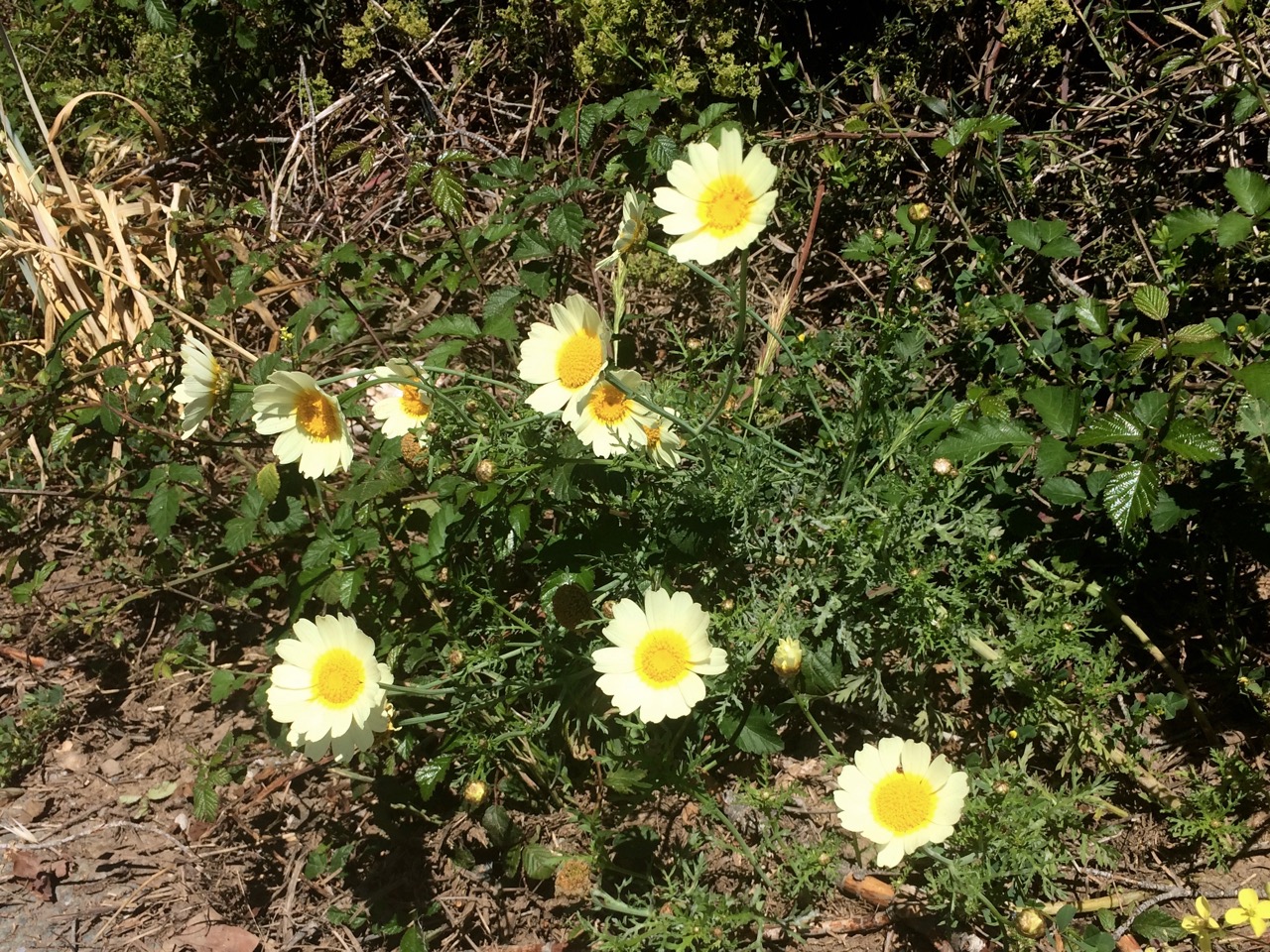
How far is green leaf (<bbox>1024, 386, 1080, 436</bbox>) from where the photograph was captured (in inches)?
70.6

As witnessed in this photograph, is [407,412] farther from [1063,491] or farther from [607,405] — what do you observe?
[1063,491]

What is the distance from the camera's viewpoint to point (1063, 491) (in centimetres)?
187

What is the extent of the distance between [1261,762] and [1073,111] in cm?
167

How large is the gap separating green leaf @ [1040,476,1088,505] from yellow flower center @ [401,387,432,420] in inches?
50.0

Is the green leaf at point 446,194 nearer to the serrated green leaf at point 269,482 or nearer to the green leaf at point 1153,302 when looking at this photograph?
the serrated green leaf at point 269,482

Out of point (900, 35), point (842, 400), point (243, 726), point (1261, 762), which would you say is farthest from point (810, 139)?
point (243, 726)

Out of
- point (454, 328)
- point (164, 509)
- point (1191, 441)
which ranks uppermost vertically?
point (454, 328)

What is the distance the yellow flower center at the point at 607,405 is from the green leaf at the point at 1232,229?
1.18 metres

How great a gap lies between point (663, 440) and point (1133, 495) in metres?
0.86

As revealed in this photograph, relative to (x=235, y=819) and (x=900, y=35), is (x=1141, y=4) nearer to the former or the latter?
(x=900, y=35)

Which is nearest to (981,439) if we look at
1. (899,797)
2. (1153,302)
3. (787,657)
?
(1153,302)

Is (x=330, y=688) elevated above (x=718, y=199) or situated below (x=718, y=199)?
below

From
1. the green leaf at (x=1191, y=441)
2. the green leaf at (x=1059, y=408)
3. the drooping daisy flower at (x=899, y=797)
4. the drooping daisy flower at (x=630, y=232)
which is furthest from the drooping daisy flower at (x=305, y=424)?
the green leaf at (x=1191, y=441)

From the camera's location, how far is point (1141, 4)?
8.11 ft
